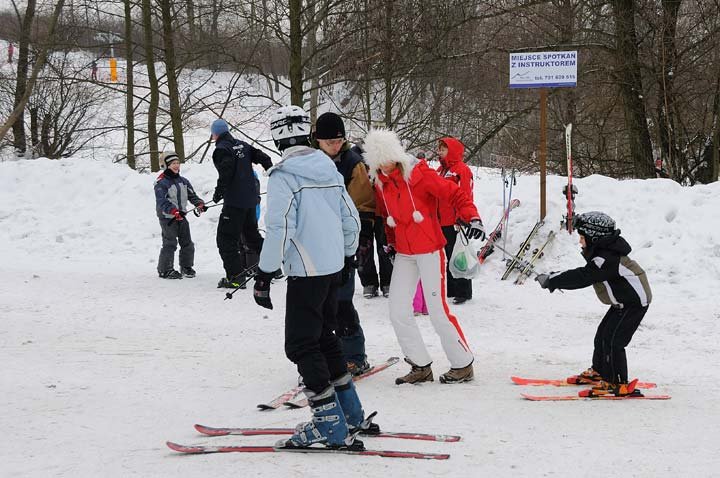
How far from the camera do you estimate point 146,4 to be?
17.0m

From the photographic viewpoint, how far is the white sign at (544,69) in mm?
9984

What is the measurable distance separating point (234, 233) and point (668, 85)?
9.13 metres

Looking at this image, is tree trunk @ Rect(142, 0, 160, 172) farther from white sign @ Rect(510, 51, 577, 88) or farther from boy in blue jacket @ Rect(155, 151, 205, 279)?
white sign @ Rect(510, 51, 577, 88)

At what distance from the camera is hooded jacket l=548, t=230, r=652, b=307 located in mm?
5113

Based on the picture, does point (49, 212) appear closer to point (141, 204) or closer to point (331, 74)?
point (141, 204)

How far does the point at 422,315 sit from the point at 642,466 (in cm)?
415

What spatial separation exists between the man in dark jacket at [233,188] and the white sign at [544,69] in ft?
12.1

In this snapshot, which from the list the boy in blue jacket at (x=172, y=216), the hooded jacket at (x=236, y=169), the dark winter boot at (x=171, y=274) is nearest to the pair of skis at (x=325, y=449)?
the hooded jacket at (x=236, y=169)

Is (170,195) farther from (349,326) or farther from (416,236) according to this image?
(416,236)

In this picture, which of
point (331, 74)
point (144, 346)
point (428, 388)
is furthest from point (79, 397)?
point (331, 74)

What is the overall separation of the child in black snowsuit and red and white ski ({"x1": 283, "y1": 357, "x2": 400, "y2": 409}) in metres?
1.61

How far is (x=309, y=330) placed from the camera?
409 centimetres

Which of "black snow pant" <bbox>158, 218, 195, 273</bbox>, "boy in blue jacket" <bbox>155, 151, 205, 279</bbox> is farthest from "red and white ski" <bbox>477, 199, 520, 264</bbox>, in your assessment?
"black snow pant" <bbox>158, 218, 195, 273</bbox>

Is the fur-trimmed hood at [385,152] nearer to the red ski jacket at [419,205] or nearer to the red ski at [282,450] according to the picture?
Answer: the red ski jacket at [419,205]
